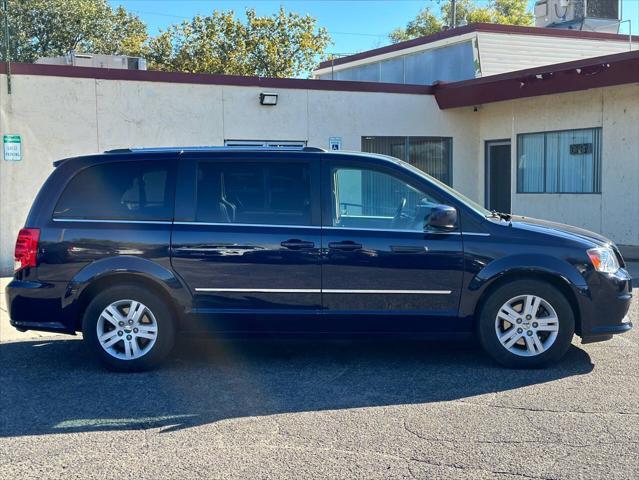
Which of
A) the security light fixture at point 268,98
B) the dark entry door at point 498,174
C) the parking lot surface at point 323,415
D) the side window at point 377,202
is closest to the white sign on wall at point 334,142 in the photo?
the security light fixture at point 268,98

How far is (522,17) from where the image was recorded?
47.2 meters

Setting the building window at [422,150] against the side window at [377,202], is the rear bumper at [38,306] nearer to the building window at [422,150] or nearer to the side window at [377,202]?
the side window at [377,202]

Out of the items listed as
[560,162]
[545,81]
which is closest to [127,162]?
[545,81]

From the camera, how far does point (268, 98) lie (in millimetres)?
13953

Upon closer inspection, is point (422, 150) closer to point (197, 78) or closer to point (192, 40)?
point (197, 78)

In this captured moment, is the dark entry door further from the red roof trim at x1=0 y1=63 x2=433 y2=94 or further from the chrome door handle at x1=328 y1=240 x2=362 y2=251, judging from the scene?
the chrome door handle at x1=328 y1=240 x2=362 y2=251

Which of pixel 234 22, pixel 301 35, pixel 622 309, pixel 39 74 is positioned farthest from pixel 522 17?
pixel 622 309

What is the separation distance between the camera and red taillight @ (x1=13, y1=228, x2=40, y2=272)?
6.09 meters

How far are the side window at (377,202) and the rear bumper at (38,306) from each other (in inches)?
96.4

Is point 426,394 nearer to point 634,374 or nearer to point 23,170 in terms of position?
point 634,374

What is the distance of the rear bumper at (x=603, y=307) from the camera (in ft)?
19.7

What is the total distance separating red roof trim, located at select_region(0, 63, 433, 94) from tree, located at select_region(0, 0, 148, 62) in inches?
910

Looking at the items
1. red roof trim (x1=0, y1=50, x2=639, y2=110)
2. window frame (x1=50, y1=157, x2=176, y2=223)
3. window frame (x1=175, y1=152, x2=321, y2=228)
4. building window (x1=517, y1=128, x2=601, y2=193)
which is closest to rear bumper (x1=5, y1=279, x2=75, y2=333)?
window frame (x1=50, y1=157, x2=176, y2=223)

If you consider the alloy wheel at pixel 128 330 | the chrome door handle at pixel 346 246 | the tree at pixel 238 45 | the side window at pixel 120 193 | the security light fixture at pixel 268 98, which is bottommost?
the alloy wheel at pixel 128 330
